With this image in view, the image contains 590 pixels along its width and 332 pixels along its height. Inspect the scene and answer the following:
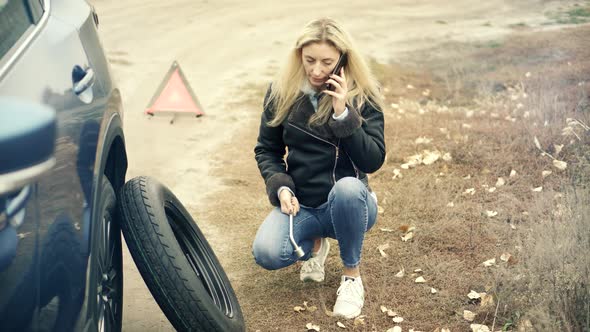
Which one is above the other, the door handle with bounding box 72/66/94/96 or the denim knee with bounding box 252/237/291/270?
the door handle with bounding box 72/66/94/96

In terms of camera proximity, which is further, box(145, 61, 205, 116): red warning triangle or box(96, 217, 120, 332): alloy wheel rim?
box(145, 61, 205, 116): red warning triangle

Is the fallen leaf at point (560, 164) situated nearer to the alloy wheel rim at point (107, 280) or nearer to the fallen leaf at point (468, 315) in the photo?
the fallen leaf at point (468, 315)

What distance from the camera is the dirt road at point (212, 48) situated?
6.40 m

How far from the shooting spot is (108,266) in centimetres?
319

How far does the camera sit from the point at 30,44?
2.62 metres

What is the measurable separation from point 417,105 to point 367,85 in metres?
4.62

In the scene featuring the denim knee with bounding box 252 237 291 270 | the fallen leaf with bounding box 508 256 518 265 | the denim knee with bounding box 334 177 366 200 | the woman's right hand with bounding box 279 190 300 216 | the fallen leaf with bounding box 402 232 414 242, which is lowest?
the fallen leaf with bounding box 402 232 414 242

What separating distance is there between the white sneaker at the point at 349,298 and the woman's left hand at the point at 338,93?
3.11ft

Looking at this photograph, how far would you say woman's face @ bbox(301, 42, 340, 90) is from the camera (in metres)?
3.94

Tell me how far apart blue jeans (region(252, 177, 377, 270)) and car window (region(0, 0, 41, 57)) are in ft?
5.51

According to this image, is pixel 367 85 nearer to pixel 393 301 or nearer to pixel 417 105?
pixel 393 301

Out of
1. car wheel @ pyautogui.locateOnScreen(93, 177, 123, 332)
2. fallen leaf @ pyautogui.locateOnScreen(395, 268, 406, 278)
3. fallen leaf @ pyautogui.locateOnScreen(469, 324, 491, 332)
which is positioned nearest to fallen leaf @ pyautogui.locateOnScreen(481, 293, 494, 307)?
fallen leaf @ pyautogui.locateOnScreen(469, 324, 491, 332)

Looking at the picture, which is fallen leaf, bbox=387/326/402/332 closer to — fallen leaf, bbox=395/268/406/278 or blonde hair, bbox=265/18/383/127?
fallen leaf, bbox=395/268/406/278

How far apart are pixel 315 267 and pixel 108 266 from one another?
156 centimetres
